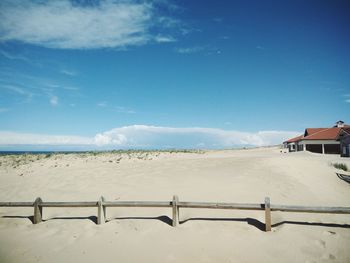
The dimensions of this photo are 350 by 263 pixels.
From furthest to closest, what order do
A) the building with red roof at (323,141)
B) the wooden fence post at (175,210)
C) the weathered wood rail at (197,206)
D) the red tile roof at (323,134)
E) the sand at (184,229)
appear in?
the red tile roof at (323,134), the building with red roof at (323,141), the wooden fence post at (175,210), the weathered wood rail at (197,206), the sand at (184,229)

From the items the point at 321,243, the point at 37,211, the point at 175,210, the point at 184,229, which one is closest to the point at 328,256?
the point at 321,243

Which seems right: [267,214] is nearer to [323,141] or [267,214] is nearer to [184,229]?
[184,229]

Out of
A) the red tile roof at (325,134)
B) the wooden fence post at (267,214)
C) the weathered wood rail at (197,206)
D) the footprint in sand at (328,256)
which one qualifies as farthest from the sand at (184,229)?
the red tile roof at (325,134)

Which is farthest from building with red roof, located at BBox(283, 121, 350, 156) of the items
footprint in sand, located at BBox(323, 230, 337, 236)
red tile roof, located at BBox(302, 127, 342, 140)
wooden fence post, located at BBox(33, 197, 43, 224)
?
wooden fence post, located at BBox(33, 197, 43, 224)

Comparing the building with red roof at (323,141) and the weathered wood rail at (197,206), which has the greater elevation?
the building with red roof at (323,141)

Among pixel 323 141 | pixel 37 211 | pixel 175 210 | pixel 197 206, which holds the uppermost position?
pixel 323 141

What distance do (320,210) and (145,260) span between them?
5243mm

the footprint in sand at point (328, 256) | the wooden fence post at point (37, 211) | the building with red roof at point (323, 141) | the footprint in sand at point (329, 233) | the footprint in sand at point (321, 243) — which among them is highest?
the building with red roof at point (323, 141)

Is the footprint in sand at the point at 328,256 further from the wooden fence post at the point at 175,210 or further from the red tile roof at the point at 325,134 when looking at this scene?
the red tile roof at the point at 325,134

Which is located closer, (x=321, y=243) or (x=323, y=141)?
(x=321, y=243)

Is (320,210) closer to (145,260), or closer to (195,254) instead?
(195,254)

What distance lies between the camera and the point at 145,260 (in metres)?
7.08

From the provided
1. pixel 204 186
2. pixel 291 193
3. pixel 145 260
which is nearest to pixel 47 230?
pixel 145 260

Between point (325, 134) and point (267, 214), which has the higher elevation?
point (325, 134)
